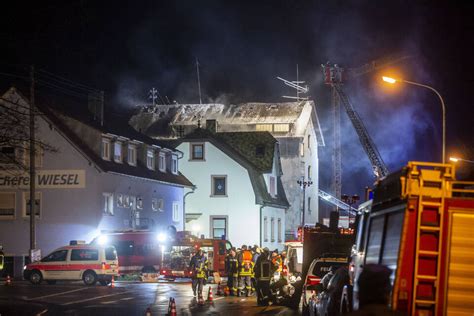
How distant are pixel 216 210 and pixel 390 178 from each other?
1960 inches

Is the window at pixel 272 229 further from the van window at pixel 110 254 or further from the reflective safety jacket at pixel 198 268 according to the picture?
the reflective safety jacket at pixel 198 268

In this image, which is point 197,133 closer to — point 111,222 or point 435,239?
point 111,222

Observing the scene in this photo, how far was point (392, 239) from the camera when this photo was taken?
36.9ft

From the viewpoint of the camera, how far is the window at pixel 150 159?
54.8m

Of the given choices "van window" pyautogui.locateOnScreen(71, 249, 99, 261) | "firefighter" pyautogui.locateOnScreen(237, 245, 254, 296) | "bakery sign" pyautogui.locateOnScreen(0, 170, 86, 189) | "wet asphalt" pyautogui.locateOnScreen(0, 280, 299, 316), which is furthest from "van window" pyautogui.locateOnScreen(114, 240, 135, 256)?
"firefighter" pyautogui.locateOnScreen(237, 245, 254, 296)

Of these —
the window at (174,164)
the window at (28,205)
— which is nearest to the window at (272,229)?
the window at (174,164)

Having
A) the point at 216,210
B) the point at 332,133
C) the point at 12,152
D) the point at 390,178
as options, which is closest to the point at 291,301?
the point at 390,178

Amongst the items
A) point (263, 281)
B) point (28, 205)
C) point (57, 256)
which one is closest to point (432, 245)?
point (263, 281)

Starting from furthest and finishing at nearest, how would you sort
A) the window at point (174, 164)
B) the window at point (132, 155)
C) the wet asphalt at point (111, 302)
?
the window at point (174, 164)
the window at point (132, 155)
the wet asphalt at point (111, 302)

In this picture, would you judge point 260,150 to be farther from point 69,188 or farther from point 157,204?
point 69,188

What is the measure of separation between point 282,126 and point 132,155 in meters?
27.1

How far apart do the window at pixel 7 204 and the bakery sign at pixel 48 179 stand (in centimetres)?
43

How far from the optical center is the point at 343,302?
13742 mm

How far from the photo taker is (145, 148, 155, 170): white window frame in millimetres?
54750
